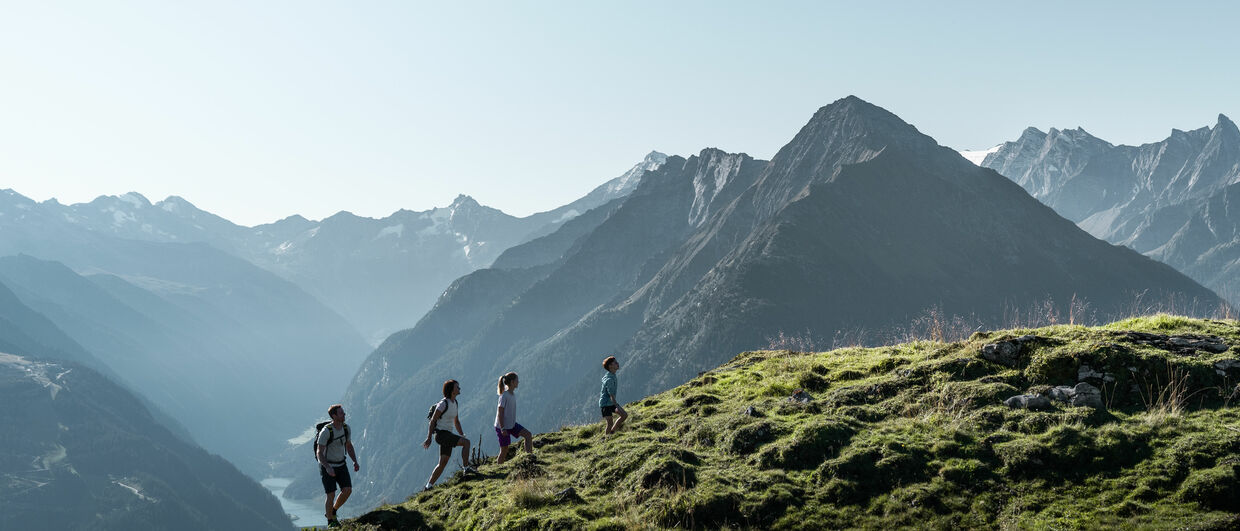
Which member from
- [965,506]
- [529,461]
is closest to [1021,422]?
[965,506]

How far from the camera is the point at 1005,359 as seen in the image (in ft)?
59.0

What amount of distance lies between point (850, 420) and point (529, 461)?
29.0 ft

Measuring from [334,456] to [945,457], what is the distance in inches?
589

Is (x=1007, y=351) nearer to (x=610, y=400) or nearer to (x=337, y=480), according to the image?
(x=610, y=400)

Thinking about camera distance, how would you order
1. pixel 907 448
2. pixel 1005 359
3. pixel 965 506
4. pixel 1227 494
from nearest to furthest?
pixel 1227 494
pixel 965 506
pixel 907 448
pixel 1005 359

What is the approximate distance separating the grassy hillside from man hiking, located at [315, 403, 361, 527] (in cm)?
192

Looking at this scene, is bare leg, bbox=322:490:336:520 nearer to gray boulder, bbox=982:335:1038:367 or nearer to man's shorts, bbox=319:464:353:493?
man's shorts, bbox=319:464:353:493

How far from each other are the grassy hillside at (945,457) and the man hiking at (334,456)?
75.8 inches

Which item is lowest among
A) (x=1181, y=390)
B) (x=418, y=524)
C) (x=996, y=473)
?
(x=418, y=524)

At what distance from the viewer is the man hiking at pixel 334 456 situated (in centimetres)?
1812

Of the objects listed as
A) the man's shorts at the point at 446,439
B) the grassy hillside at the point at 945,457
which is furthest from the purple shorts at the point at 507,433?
the man's shorts at the point at 446,439

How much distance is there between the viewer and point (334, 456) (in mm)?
18438

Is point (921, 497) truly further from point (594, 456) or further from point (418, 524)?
point (418, 524)

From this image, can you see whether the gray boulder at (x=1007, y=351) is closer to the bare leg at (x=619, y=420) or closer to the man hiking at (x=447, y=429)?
the bare leg at (x=619, y=420)
